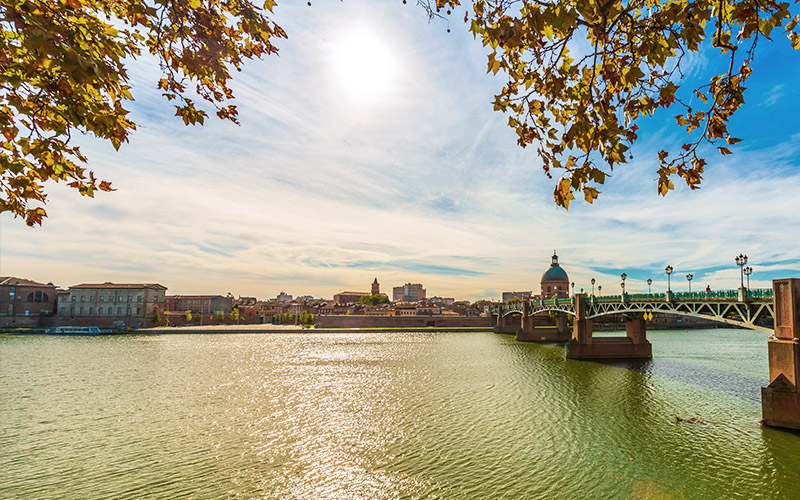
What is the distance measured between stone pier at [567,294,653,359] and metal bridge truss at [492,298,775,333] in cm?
287

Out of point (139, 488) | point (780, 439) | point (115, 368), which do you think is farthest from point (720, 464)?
→ point (115, 368)

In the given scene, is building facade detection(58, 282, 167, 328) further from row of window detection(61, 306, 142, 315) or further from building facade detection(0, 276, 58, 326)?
A: building facade detection(0, 276, 58, 326)

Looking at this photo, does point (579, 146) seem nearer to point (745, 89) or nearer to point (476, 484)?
point (745, 89)

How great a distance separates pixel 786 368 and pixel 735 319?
32.6 feet

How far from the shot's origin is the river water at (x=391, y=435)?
47.0 ft

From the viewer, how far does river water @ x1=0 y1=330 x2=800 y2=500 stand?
14.3 m

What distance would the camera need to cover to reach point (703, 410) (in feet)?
78.9

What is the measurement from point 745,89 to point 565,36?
2064 mm

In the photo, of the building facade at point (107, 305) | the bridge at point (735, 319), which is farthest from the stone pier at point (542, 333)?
the building facade at point (107, 305)

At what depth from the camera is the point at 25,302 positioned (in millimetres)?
97500

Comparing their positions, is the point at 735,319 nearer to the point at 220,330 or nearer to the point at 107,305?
the point at 220,330

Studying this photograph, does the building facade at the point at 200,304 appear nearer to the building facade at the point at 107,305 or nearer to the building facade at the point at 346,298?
the building facade at the point at 107,305

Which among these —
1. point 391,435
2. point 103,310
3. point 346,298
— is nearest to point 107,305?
point 103,310

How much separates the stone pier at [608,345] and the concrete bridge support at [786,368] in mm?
28211
